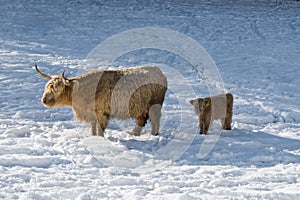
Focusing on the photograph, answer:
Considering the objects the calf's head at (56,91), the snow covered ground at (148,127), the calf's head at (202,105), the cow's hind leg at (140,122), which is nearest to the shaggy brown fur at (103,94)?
the calf's head at (56,91)

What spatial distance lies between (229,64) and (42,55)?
222 inches

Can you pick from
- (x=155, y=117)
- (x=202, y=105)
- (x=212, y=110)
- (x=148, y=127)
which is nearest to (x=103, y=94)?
(x=155, y=117)

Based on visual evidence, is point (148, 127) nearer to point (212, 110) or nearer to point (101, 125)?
point (101, 125)

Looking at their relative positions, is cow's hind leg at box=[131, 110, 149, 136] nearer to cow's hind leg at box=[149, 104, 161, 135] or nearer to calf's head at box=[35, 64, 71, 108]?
cow's hind leg at box=[149, 104, 161, 135]

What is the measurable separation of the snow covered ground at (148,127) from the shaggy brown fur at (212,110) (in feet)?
0.80

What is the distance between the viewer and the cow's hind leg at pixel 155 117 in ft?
26.2

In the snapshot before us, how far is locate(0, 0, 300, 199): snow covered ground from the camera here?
18.7 ft

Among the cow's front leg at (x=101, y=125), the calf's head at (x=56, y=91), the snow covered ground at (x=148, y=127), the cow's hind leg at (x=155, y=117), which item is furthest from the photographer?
the cow's hind leg at (x=155, y=117)

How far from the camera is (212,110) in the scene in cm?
806

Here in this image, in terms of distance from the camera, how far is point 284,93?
11.2m

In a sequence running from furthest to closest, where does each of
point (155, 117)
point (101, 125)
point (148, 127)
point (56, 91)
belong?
1. point (148, 127)
2. point (155, 117)
3. point (101, 125)
4. point (56, 91)

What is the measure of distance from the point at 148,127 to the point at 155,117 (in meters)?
0.66

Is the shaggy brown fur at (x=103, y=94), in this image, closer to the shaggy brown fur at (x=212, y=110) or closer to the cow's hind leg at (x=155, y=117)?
the cow's hind leg at (x=155, y=117)

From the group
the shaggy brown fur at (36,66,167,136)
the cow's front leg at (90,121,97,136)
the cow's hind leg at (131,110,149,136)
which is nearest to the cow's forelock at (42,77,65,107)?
the shaggy brown fur at (36,66,167,136)
